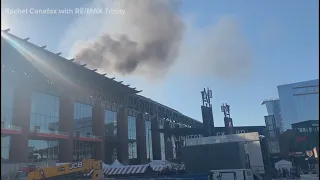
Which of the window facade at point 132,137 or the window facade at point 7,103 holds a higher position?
the window facade at point 7,103

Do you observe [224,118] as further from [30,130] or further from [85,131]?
[30,130]

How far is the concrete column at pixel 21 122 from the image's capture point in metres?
37.8

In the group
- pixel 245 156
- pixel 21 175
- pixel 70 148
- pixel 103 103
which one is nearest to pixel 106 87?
pixel 103 103

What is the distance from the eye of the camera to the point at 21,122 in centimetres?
3888

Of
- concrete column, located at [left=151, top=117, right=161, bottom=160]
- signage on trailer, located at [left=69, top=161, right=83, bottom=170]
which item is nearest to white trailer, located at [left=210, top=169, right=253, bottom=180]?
signage on trailer, located at [left=69, top=161, right=83, bottom=170]

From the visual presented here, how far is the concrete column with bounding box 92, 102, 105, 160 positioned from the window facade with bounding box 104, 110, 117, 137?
2.37m

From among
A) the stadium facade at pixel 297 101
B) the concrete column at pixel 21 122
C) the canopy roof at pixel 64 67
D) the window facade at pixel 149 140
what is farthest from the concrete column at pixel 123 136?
the stadium facade at pixel 297 101

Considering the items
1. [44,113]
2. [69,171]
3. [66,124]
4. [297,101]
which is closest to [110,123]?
[66,124]

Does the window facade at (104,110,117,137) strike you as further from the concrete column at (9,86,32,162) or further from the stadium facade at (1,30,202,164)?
the concrete column at (9,86,32,162)

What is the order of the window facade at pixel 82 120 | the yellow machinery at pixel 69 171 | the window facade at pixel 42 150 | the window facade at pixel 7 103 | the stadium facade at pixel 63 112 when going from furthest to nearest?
the window facade at pixel 82 120 < the window facade at pixel 42 150 < the stadium facade at pixel 63 112 < the window facade at pixel 7 103 < the yellow machinery at pixel 69 171

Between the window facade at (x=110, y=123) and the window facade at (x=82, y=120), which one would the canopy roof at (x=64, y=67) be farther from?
the window facade at (x=110, y=123)

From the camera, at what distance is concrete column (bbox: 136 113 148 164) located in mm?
64725

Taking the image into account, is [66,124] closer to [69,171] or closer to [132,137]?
[132,137]

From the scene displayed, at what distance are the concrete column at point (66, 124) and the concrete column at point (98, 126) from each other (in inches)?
274
